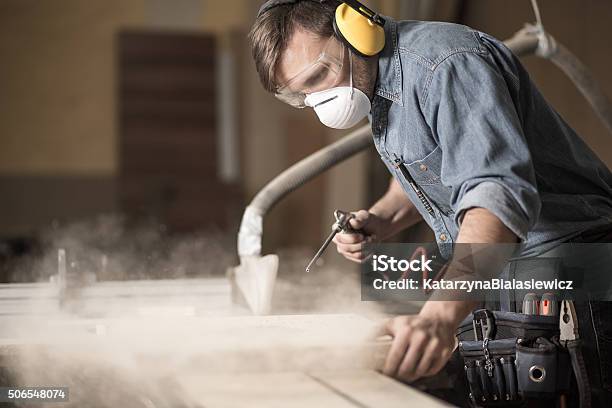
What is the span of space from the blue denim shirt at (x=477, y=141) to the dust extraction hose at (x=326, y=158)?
47 cm

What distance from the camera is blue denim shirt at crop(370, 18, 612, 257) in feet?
3.41

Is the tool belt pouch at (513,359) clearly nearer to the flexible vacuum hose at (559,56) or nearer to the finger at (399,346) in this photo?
the finger at (399,346)

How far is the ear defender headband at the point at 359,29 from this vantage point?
1.18m

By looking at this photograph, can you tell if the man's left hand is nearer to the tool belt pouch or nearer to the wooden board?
the wooden board

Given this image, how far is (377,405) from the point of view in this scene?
0.92 m

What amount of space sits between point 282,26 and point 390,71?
0.17 m

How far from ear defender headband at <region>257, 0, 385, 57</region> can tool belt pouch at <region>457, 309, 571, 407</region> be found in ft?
1.50

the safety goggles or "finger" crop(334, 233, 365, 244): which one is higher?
→ the safety goggles

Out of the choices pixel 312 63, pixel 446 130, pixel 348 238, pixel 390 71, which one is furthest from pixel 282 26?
pixel 348 238

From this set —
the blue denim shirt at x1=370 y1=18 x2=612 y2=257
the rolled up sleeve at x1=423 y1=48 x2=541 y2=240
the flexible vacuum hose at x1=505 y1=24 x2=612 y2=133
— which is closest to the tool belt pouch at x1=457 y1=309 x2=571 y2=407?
the blue denim shirt at x1=370 y1=18 x2=612 y2=257

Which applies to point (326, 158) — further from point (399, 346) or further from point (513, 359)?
point (399, 346)

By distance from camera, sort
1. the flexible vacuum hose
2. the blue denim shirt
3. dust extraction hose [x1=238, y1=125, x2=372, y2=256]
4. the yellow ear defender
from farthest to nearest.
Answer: the flexible vacuum hose, dust extraction hose [x1=238, y1=125, x2=372, y2=256], the yellow ear defender, the blue denim shirt

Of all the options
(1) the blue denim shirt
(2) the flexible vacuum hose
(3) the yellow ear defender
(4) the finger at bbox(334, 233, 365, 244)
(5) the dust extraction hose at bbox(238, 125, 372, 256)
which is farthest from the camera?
(2) the flexible vacuum hose

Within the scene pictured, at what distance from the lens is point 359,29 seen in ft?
3.87
